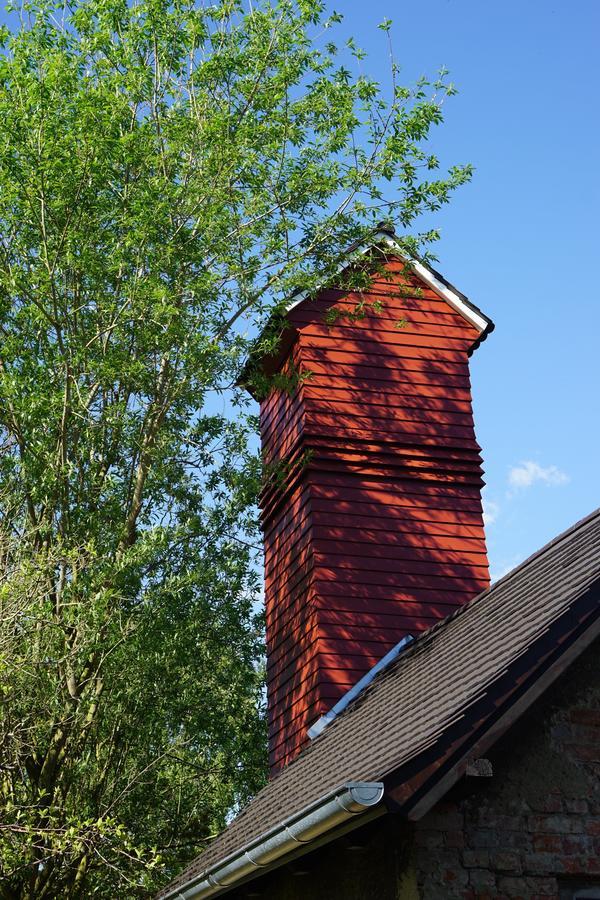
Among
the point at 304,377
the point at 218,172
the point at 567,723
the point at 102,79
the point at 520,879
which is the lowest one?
the point at 520,879

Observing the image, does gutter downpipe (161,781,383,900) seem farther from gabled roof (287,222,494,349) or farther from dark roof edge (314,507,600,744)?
gabled roof (287,222,494,349)

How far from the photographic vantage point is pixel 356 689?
470 inches

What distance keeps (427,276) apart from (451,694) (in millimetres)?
8435

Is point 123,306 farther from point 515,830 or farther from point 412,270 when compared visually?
point 515,830

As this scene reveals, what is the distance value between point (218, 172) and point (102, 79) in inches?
75.7

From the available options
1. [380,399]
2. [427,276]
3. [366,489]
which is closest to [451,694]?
[366,489]

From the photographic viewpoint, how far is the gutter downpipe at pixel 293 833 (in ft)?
19.5

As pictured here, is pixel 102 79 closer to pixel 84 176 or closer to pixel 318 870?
pixel 84 176

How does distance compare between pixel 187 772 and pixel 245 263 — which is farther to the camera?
pixel 187 772

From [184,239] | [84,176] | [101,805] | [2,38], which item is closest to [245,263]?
[184,239]

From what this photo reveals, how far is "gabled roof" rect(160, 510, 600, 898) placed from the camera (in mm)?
6520

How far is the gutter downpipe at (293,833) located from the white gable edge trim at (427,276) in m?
8.74

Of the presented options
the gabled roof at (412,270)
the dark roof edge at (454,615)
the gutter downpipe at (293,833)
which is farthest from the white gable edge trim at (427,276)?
the gutter downpipe at (293,833)

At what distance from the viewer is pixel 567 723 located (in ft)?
24.3
